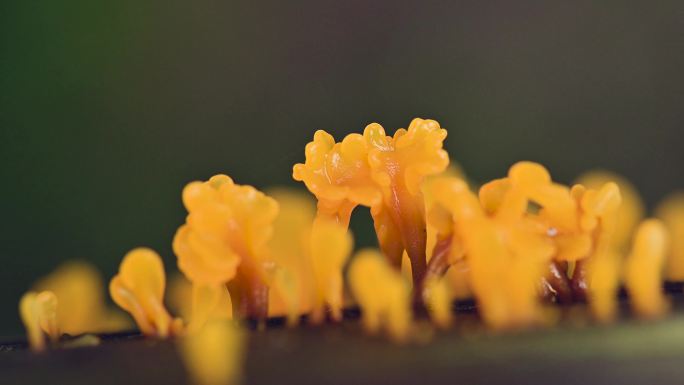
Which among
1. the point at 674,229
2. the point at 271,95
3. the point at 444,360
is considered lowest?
the point at 444,360

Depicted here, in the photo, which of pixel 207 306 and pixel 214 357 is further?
pixel 207 306

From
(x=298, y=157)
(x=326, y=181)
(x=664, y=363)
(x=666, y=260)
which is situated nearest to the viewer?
(x=664, y=363)

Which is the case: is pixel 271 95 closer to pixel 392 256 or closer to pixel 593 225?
pixel 392 256

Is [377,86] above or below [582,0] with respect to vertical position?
below

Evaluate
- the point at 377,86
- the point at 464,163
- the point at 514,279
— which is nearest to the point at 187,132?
the point at 377,86

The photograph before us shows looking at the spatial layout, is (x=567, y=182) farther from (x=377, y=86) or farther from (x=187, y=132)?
(x=187, y=132)

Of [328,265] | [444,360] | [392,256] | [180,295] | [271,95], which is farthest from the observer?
[271,95]

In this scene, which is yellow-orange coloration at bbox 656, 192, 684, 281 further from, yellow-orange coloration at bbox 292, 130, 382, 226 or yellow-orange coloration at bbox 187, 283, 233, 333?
yellow-orange coloration at bbox 187, 283, 233, 333

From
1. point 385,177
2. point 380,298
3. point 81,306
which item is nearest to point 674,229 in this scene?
point 385,177
